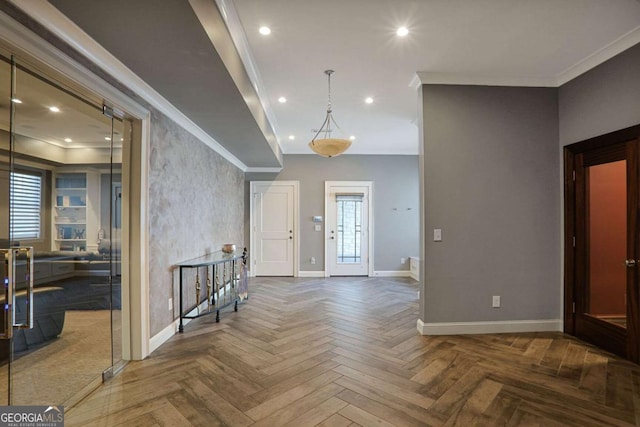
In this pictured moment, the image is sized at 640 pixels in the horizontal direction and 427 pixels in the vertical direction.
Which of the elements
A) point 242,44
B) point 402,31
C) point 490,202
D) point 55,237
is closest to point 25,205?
point 55,237

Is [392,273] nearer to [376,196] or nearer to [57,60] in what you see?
[376,196]

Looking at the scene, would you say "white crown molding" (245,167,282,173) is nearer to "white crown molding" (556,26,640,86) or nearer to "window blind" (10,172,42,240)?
"window blind" (10,172,42,240)

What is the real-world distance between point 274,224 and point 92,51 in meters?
5.04

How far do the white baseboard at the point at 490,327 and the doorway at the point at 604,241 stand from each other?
179mm

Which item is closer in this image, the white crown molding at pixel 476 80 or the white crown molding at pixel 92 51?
the white crown molding at pixel 92 51

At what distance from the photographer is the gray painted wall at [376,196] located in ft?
22.5

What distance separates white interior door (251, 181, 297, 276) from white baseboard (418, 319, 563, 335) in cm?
394

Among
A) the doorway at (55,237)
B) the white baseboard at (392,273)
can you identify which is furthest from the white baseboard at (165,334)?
the white baseboard at (392,273)

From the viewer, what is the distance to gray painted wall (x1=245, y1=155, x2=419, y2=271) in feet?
22.5

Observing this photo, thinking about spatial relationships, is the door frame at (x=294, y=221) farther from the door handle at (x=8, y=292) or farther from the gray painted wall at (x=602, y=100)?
the door handle at (x=8, y=292)

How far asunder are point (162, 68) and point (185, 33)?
0.62 metres

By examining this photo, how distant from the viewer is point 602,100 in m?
2.99

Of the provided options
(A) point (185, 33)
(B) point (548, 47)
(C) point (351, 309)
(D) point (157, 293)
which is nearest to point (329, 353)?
(C) point (351, 309)

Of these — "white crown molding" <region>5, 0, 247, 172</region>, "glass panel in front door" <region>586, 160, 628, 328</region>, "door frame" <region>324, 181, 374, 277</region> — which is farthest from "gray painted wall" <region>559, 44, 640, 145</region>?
"white crown molding" <region>5, 0, 247, 172</region>
